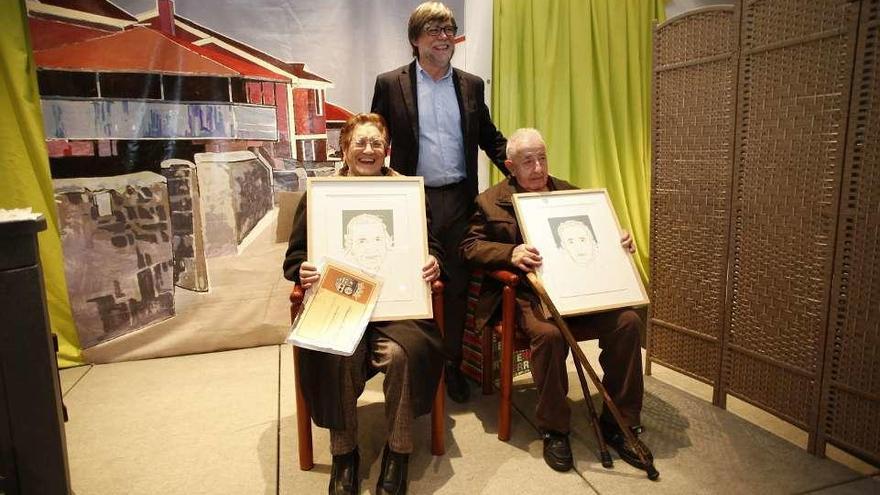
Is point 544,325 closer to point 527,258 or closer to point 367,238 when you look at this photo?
point 527,258

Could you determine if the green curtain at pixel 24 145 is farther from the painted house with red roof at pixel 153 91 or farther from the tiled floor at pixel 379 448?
the tiled floor at pixel 379 448

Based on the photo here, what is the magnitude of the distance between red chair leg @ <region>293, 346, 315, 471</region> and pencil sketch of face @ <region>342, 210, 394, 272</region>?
0.38 m

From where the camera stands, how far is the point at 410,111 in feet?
8.09

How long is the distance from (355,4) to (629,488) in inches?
112

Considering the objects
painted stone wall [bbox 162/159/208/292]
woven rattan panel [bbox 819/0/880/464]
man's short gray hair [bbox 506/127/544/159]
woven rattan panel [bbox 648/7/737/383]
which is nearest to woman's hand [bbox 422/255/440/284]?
man's short gray hair [bbox 506/127/544/159]

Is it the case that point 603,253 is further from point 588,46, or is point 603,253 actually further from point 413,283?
point 588,46

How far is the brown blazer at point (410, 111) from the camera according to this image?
2.48 metres

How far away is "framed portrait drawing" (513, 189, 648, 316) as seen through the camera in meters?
A: 2.04

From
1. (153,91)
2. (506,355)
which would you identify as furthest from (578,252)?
(153,91)

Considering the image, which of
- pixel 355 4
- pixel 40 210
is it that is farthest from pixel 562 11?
pixel 40 210

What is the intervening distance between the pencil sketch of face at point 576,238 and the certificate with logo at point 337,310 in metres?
0.73

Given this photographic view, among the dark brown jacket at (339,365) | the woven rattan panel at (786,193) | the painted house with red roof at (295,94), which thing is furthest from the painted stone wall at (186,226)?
the woven rattan panel at (786,193)

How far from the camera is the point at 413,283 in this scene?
1.95 metres

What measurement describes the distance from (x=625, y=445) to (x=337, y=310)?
1.17 m
